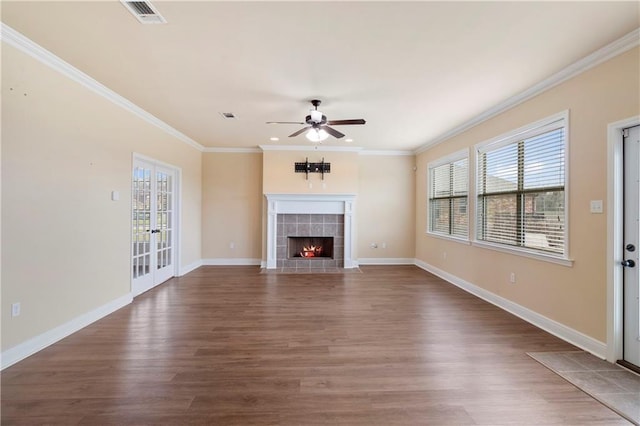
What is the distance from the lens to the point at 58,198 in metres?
2.85

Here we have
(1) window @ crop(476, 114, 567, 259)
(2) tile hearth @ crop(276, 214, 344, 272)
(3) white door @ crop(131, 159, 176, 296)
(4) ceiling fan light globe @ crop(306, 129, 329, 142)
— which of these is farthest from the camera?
(2) tile hearth @ crop(276, 214, 344, 272)

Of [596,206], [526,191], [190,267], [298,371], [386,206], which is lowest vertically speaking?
[298,371]

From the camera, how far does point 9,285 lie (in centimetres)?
239

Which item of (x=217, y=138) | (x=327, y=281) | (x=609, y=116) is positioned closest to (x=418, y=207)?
(x=327, y=281)

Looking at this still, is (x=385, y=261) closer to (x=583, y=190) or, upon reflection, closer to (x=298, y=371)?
(x=583, y=190)

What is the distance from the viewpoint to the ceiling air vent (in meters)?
2.00

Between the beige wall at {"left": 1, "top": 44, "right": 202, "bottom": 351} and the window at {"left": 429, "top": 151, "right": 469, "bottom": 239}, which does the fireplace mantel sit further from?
the beige wall at {"left": 1, "top": 44, "right": 202, "bottom": 351}

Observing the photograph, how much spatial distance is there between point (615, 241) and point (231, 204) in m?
6.33

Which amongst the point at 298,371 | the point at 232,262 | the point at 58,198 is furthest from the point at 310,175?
the point at 298,371

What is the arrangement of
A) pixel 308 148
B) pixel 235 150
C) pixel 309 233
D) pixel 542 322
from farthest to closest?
pixel 235 150, pixel 309 233, pixel 308 148, pixel 542 322

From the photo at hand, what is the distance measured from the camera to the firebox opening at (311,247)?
22.0 ft

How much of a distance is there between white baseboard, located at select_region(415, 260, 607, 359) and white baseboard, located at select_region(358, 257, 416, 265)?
185 centimetres

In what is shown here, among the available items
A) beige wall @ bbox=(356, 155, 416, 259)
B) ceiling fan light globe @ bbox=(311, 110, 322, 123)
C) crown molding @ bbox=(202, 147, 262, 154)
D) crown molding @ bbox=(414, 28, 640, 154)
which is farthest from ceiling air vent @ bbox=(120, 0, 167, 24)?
beige wall @ bbox=(356, 155, 416, 259)

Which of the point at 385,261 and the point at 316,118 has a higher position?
the point at 316,118
